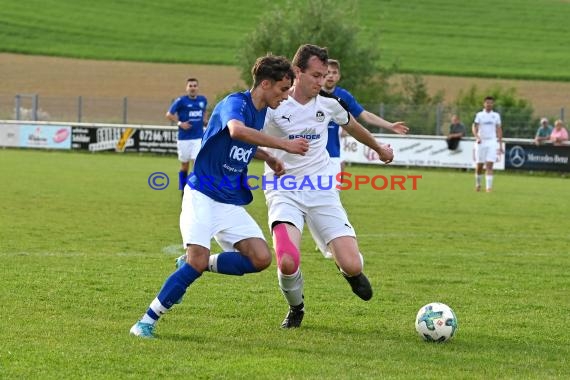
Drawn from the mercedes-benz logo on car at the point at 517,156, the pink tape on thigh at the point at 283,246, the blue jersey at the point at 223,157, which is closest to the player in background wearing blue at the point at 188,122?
the pink tape on thigh at the point at 283,246

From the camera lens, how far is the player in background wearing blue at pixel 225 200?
673 centimetres

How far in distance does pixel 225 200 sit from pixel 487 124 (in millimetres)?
17179

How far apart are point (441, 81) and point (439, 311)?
48345 millimetres

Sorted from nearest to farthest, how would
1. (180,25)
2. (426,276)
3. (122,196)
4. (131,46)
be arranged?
1. (426,276)
2. (122,196)
3. (131,46)
4. (180,25)

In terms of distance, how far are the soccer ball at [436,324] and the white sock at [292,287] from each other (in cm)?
90

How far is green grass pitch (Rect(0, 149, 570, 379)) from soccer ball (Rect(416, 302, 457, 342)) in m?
0.10

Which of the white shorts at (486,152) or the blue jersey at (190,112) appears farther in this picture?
the white shorts at (486,152)

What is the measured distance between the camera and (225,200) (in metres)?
6.99

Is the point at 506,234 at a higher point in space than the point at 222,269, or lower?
lower

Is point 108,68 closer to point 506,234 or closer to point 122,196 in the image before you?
point 122,196

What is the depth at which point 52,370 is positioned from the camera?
18.7ft

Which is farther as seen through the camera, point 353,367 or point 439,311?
point 439,311

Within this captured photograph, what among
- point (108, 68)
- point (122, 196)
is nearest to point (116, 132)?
point (122, 196)

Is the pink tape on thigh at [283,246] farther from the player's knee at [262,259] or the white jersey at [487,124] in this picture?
the white jersey at [487,124]
